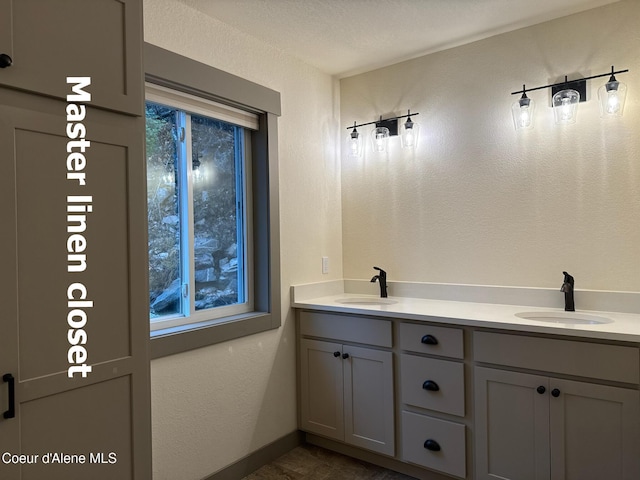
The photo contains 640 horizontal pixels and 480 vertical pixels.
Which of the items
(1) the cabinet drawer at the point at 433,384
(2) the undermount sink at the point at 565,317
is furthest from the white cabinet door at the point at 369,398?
(2) the undermount sink at the point at 565,317

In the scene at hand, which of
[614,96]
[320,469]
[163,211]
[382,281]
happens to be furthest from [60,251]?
[614,96]

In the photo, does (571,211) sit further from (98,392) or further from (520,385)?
(98,392)

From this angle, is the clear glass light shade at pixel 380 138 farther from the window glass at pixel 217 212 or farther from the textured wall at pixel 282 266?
the window glass at pixel 217 212

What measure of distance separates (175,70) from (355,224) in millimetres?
1589

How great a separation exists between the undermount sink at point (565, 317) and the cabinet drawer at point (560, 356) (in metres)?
0.28

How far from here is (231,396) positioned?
7.81 ft

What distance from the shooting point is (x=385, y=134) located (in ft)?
9.63

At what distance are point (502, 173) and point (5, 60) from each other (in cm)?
237

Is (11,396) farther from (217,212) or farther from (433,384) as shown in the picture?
(433,384)

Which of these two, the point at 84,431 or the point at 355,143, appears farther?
the point at 355,143

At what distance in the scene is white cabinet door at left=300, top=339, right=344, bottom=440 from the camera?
259cm

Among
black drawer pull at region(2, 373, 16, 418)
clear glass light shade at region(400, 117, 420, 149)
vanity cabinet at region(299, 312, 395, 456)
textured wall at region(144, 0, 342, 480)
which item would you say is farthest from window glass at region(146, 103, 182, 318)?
clear glass light shade at region(400, 117, 420, 149)

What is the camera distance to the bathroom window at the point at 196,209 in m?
2.16

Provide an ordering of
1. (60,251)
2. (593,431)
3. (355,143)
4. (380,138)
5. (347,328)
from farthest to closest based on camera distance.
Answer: (355,143) < (380,138) < (347,328) < (593,431) < (60,251)
